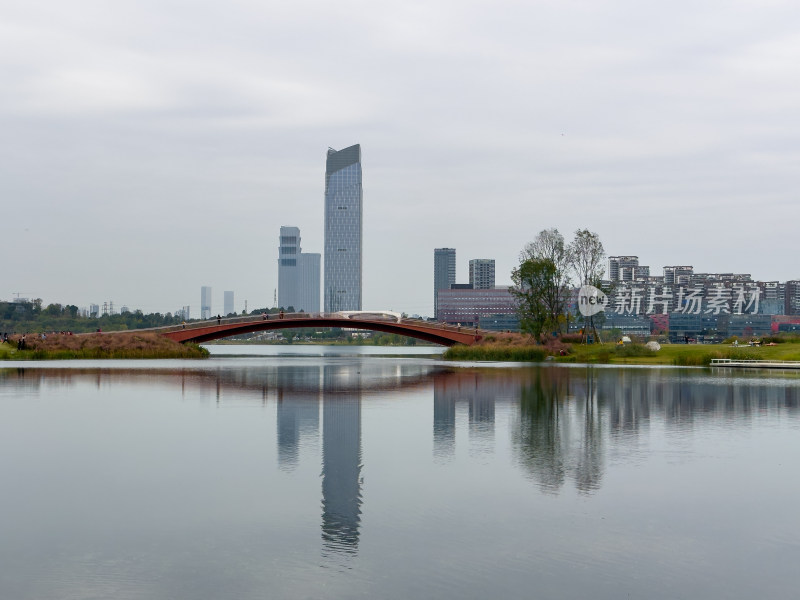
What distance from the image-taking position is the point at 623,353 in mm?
84438

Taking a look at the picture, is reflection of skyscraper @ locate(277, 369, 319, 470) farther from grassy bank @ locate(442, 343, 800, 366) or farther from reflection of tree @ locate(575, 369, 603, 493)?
grassy bank @ locate(442, 343, 800, 366)

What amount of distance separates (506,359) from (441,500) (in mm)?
71377

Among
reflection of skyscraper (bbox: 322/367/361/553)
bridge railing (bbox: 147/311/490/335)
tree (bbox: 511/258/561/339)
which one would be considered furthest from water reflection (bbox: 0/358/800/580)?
bridge railing (bbox: 147/311/490/335)

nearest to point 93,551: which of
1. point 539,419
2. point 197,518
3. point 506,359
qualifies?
point 197,518

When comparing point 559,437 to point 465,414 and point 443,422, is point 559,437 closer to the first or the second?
point 443,422

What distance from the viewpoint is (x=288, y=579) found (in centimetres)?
1234

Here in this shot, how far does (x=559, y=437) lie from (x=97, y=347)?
2826 inches

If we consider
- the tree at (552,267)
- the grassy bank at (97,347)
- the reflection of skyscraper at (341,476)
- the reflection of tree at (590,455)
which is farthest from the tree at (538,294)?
the reflection of skyscraper at (341,476)

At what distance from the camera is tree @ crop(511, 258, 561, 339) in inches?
3578

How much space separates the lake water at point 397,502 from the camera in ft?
40.8

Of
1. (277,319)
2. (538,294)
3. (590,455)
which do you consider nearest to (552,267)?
(538,294)

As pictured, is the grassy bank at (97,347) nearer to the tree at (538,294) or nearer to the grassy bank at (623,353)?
the grassy bank at (623,353)

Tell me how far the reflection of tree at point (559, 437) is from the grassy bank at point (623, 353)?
36597 millimetres

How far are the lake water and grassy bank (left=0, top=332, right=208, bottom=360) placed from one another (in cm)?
5341
